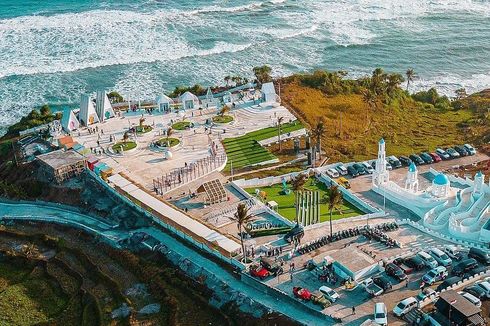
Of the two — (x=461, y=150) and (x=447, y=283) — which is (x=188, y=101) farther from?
(x=447, y=283)

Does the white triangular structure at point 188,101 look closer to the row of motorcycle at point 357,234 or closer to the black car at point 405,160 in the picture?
the black car at point 405,160

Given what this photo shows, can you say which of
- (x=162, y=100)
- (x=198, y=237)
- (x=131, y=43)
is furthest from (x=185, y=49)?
(x=198, y=237)

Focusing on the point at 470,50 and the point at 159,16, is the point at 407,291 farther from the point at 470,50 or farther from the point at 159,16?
the point at 159,16

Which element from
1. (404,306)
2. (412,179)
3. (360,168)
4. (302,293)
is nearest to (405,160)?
(360,168)

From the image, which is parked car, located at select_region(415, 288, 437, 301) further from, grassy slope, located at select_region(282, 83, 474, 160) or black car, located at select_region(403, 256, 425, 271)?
grassy slope, located at select_region(282, 83, 474, 160)

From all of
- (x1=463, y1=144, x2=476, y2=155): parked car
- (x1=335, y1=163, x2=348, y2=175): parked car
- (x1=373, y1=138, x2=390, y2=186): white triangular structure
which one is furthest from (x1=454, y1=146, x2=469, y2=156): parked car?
(x1=335, y1=163, x2=348, y2=175): parked car

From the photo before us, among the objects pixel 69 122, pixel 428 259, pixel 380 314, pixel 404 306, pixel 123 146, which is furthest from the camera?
pixel 69 122

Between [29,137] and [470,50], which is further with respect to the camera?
[470,50]

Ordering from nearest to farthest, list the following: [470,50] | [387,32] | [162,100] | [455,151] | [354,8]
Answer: [455,151]
[162,100]
[470,50]
[387,32]
[354,8]
